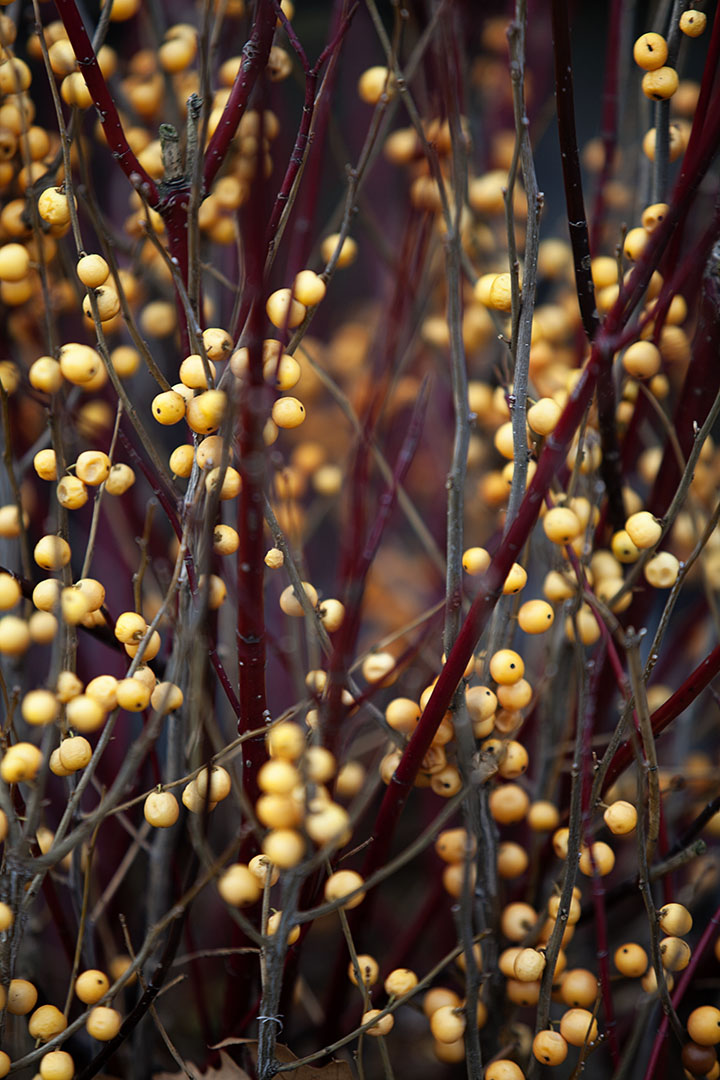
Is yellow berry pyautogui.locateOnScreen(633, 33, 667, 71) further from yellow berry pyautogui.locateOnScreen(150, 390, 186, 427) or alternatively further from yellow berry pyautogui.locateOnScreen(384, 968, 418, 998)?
yellow berry pyautogui.locateOnScreen(384, 968, 418, 998)

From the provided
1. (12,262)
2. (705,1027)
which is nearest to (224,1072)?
(705,1027)

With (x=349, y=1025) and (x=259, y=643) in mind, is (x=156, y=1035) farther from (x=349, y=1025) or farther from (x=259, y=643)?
(x=259, y=643)

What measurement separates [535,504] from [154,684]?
0.78 feet

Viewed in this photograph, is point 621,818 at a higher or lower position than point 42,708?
lower

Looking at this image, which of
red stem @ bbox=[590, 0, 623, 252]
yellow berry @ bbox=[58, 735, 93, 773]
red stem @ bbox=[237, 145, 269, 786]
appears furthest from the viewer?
red stem @ bbox=[590, 0, 623, 252]

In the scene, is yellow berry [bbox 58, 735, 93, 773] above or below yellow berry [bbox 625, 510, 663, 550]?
below

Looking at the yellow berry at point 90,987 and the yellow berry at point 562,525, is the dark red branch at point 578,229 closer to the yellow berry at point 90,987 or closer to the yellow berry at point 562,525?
the yellow berry at point 562,525

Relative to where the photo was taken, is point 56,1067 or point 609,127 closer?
point 56,1067

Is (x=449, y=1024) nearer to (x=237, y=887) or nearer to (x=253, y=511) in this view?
(x=237, y=887)

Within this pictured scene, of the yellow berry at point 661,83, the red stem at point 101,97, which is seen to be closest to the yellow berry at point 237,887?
the red stem at point 101,97

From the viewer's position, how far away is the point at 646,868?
0.48 meters

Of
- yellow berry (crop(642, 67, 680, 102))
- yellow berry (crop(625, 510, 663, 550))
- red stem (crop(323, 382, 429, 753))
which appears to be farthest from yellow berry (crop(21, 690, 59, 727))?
yellow berry (crop(642, 67, 680, 102))

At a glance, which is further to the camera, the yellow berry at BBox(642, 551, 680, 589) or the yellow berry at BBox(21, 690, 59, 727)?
the yellow berry at BBox(642, 551, 680, 589)

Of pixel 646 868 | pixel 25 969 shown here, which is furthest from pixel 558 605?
pixel 25 969
